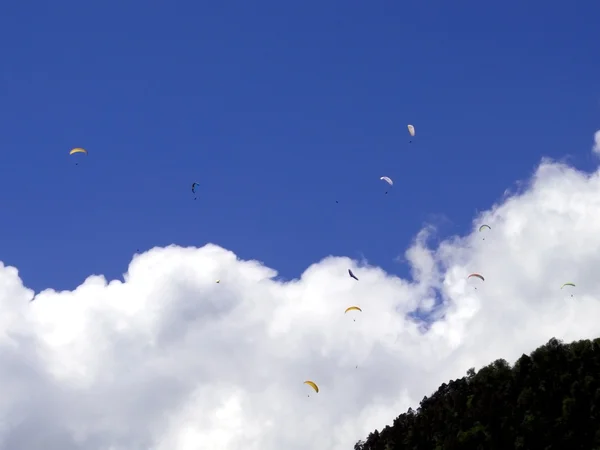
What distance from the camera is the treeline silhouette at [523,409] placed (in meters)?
56.0

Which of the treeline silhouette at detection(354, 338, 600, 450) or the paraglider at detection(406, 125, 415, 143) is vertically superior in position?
the paraglider at detection(406, 125, 415, 143)

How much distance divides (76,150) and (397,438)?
3843 cm

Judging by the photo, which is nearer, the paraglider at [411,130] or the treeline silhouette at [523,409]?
the treeline silhouette at [523,409]

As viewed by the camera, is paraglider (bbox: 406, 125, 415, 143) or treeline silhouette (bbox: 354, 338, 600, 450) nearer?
treeline silhouette (bbox: 354, 338, 600, 450)

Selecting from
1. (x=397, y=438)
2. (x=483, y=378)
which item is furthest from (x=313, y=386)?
(x=483, y=378)

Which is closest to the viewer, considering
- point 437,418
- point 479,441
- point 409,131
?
point 479,441

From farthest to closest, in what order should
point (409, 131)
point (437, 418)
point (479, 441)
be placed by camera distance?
point (409, 131) → point (437, 418) → point (479, 441)

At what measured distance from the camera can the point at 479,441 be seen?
5950 centimetres

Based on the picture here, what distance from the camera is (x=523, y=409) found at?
59156 millimetres

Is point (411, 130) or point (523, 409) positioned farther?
point (411, 130)

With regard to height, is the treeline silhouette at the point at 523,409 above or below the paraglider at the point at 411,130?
below

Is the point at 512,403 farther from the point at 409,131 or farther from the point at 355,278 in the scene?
the point at 409,131

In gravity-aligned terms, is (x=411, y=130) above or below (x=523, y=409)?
above

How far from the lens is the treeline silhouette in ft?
184
